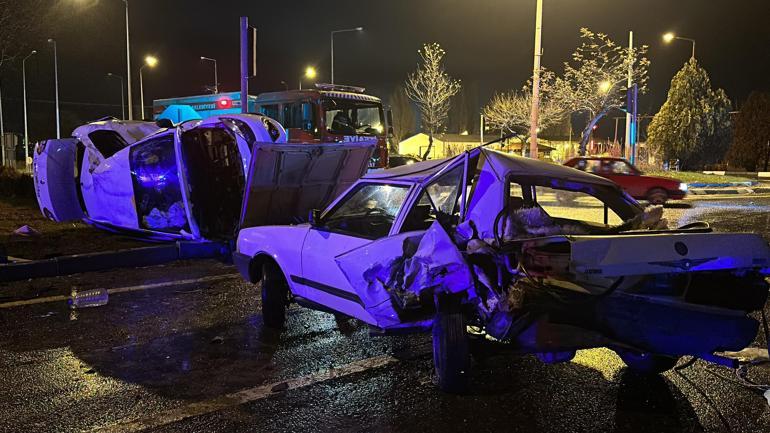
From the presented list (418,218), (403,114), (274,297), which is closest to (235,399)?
(274,297)

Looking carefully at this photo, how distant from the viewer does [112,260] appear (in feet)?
28.8

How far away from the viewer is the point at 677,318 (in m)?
3.69

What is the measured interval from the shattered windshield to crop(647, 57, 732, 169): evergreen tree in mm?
41419

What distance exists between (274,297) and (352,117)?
41.2ft

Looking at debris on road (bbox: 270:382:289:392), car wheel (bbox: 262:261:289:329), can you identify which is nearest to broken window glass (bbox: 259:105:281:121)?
car wheel (bbox: 262:261:289:329)

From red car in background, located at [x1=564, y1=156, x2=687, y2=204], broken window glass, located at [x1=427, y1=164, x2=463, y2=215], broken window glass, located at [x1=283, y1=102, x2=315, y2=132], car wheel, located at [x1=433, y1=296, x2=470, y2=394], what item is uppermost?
broken window glass, located at [x1=283, y1=102, x2=315, y2=132]

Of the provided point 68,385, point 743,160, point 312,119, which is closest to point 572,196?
point 312,119

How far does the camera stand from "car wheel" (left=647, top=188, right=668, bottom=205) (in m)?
18.3

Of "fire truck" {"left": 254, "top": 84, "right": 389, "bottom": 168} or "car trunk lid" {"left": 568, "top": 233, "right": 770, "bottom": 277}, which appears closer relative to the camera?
"car trunk lid" {"left": 568, "top": 233, "right": 770, "bottom": 277}

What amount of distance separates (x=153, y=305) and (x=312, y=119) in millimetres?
10941

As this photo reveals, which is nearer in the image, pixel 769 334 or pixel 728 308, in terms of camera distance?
pixel 728 308

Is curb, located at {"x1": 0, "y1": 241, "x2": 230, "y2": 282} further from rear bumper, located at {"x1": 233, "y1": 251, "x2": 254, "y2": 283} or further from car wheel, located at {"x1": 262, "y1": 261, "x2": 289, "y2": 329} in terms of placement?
car wheel, located at {"x1": 262, "y1": 261, "x2": 289, "y2": 329}

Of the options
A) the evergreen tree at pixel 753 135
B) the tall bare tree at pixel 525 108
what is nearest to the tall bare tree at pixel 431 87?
the tall bare tree at pixel 525 108

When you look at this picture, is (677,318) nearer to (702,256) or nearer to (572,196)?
(702,256)
